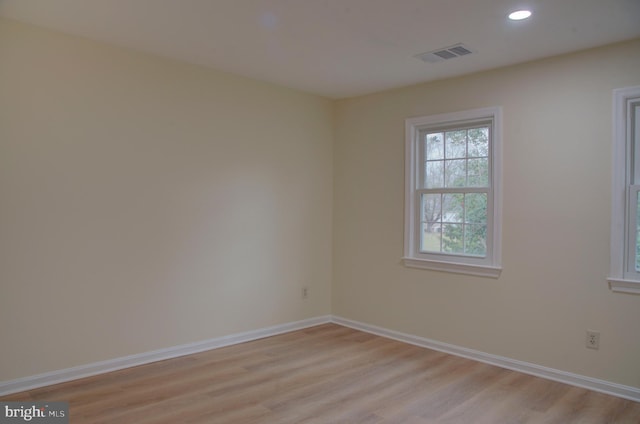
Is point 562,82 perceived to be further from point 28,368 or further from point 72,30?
point 28,368

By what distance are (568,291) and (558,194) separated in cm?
75

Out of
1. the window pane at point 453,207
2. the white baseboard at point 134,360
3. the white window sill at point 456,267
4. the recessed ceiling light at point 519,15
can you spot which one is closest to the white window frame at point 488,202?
the white window sill at point 456,267

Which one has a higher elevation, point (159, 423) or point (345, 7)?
point (345, 7)

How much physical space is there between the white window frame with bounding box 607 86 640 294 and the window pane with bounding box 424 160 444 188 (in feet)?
4.72

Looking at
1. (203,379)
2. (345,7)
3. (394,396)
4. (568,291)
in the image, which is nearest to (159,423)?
(203,379)

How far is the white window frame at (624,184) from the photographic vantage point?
10.4ft

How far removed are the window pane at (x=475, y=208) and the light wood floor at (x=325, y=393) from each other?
1250mm

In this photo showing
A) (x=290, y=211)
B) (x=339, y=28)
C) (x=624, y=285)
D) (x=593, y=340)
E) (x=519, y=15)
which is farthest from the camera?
(x=290, y=211)

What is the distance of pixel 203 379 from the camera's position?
3336 millimetres

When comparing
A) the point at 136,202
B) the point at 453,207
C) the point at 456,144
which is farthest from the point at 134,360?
the point at 456,144

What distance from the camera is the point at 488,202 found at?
3.88 meters

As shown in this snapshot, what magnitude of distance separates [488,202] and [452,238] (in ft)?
1.67

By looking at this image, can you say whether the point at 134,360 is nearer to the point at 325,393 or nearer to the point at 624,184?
the point at 325,393

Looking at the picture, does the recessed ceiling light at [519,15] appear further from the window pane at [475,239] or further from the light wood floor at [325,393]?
the light wood floor at [325,393]
